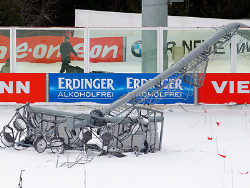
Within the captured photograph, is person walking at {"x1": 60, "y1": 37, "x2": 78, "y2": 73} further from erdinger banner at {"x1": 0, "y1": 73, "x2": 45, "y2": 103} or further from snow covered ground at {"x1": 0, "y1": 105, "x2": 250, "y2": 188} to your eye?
snow covered ground at {"x1": 0, "y1": 105, "x2": 250, "y2": 188}

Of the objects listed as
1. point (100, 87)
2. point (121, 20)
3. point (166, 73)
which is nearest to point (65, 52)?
point (100, 87)

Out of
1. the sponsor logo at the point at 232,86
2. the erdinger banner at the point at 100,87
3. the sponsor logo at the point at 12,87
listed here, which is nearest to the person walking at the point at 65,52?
the erdinger banner at the point at 100,87

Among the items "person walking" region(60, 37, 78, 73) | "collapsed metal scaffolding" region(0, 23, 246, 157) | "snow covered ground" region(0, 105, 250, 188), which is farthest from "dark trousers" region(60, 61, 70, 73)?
"collapsed metal scaffolding" region(0, 23, 246, 157)

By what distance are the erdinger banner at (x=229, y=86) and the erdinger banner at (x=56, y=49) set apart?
8.29ft

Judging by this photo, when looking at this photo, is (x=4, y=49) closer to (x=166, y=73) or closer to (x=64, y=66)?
(x=64, y=66)

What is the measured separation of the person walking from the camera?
12.5 meters

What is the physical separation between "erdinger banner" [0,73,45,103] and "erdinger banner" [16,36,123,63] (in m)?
0.52

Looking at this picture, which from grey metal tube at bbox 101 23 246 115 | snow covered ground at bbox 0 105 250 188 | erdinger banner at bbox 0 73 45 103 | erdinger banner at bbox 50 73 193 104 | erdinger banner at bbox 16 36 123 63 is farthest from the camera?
erdinger banner at bbox 16 36 123 63

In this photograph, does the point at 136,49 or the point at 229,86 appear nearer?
the point at 229,86

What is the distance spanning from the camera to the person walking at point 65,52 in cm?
1246

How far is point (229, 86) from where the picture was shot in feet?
40.4

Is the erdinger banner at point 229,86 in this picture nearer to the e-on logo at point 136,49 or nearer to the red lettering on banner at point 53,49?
the e-on logo at point 136,49

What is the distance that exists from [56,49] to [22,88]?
1425 mm

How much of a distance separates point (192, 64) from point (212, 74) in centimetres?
450
